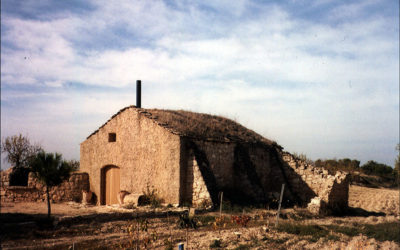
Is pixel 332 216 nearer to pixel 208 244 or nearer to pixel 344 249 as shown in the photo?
pixel 344 249

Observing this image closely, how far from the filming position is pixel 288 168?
725 inches

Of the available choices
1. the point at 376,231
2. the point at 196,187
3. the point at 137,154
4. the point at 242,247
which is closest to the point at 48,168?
the point at 137,154

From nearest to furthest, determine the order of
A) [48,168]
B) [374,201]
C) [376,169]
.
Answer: [48,168], [374,201], [376,169]

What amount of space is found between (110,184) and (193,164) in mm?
5445

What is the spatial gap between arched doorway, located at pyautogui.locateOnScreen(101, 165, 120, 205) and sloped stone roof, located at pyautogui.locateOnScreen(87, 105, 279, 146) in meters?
2.31

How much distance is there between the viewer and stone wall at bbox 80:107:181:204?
49.8ft

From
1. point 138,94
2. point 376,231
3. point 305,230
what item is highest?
point 138,94

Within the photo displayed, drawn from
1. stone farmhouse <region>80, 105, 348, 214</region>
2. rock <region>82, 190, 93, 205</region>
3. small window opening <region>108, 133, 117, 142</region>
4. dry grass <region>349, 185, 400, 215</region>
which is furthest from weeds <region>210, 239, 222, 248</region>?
dry grass <region>349, 185, 400, 215</region>

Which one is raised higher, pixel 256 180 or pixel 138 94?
pixel 138 94

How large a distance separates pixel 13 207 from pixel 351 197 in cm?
1811

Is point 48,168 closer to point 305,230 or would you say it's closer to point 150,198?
point 150,198

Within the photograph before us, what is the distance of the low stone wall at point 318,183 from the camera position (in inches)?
615

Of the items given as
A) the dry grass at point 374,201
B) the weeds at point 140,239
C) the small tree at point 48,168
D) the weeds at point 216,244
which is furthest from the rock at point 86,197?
the dry grass at point 374,201

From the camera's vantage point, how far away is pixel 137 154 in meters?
16.7
